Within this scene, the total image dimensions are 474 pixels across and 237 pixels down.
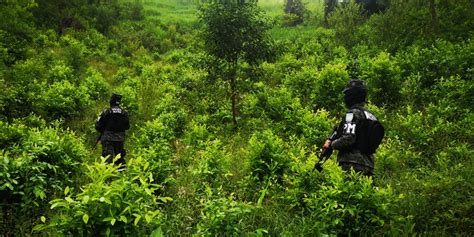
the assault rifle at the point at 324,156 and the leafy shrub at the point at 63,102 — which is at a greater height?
the assault rifle at the point at 324,156

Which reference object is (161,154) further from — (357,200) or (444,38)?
(444,38)

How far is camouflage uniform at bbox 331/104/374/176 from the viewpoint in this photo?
4871mm

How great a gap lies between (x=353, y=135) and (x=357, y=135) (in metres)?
0.08

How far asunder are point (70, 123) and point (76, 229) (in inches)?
351

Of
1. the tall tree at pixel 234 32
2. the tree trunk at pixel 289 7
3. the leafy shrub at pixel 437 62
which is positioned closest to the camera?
the tall tree at pixel 234 32

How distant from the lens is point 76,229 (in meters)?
3.48

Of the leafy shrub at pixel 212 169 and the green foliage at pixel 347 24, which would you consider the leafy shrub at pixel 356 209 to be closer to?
the leafy shrub at pixel 212 169

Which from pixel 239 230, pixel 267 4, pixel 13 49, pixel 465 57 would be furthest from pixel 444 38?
pixel 267 4

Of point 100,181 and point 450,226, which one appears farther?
point 450,226

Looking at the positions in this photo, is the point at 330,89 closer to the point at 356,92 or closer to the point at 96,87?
the point at 356,92

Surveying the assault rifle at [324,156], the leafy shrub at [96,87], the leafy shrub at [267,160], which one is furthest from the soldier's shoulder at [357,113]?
the leafy shrub at [96,87]

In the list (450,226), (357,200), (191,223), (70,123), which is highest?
(357,200)

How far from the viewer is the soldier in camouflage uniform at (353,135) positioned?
192 inches

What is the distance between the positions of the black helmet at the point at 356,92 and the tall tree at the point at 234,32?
5.81 metres
